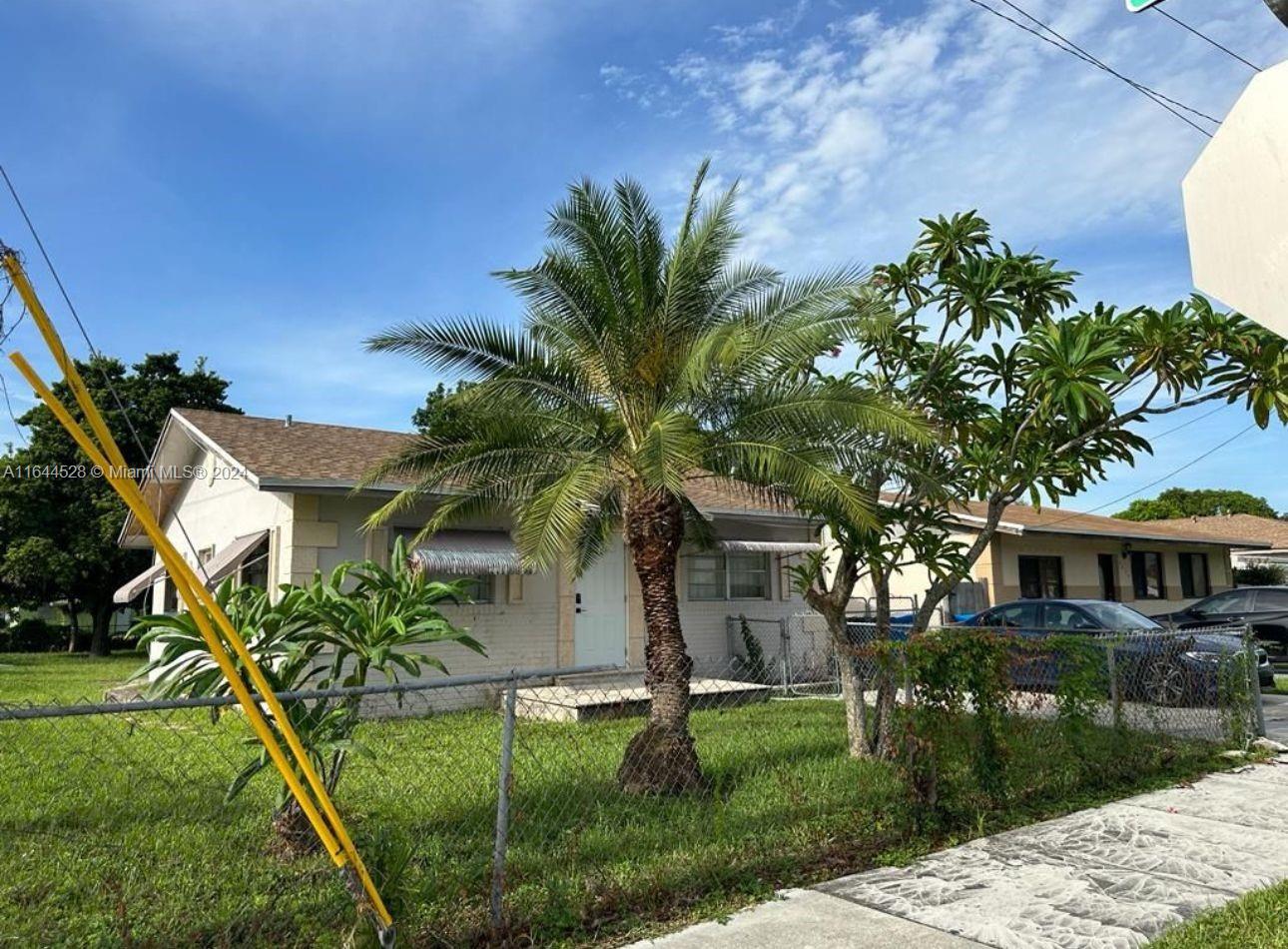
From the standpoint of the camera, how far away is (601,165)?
820 cm

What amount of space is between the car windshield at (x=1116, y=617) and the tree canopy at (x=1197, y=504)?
50143 millimetres

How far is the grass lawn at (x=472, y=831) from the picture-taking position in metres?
4.11

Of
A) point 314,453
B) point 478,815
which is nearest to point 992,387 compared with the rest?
point 478,815

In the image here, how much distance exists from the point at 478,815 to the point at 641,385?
3.80 metres

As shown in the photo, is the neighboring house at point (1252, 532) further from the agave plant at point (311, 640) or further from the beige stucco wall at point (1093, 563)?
the agave plant at point (311, 640)

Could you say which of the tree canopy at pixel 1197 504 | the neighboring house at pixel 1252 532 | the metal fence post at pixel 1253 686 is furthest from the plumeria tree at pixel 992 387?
the tree canopy at pixel 1197 504

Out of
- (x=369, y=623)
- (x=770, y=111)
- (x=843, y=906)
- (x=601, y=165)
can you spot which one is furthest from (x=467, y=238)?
(x=843, y=906)

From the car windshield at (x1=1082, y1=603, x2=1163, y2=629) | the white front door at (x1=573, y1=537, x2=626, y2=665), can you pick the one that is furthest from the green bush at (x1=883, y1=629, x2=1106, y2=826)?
the white front door at (x1=573, y1=537, x2=626, y2=665)

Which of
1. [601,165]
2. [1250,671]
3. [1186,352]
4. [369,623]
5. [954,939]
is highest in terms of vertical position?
[601,165]

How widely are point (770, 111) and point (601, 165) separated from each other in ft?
5.52

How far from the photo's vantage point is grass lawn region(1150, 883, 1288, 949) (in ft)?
13.2

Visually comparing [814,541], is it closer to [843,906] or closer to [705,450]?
[705,450]

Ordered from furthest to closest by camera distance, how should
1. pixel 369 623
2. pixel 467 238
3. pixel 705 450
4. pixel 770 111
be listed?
pixel 467 238, pixel 770 111, pixel 705 450, pixel 369 623

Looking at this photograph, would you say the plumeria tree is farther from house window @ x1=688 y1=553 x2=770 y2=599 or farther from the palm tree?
house window @ x1=688 y1=553 x2=770 y2=599
